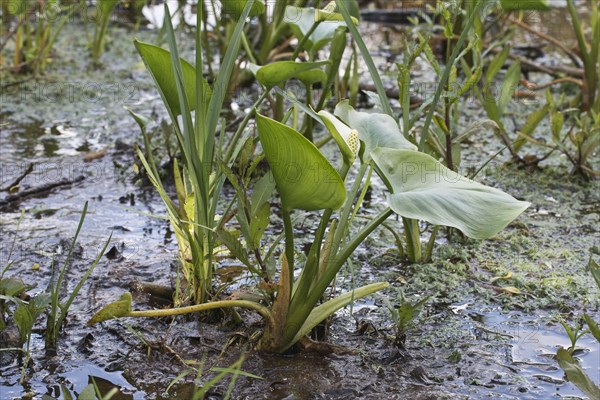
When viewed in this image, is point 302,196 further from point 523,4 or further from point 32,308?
point 523,4

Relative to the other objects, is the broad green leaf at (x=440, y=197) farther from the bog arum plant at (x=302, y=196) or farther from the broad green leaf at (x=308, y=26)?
the broad green leaf at (x=308, y=26)

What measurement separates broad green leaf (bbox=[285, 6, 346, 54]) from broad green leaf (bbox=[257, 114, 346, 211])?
86 cm

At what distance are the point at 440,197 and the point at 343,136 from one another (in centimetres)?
17

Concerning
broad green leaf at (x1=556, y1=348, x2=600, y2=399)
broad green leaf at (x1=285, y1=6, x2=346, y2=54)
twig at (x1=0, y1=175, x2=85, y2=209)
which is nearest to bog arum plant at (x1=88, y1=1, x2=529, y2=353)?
broad green leaf at (x1=556, y1=348, x2=600, y2=399)

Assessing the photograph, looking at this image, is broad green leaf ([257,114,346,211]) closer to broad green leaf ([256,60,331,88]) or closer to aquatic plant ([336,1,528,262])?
aquatic plant ([336,1,528,262])

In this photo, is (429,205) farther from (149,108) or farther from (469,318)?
(149,108)

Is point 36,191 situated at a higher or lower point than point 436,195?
lower

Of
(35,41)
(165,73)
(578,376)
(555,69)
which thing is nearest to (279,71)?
(165,73)

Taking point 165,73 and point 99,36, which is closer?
point 165,73

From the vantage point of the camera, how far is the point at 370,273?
5.74ft

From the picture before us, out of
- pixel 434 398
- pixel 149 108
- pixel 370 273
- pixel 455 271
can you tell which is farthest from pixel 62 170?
pixel 434 398

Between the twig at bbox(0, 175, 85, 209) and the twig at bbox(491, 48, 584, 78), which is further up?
the twig at bbox(491, 48, 584, 78)

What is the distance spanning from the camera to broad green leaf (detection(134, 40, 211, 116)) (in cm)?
145

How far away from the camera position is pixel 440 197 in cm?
115
